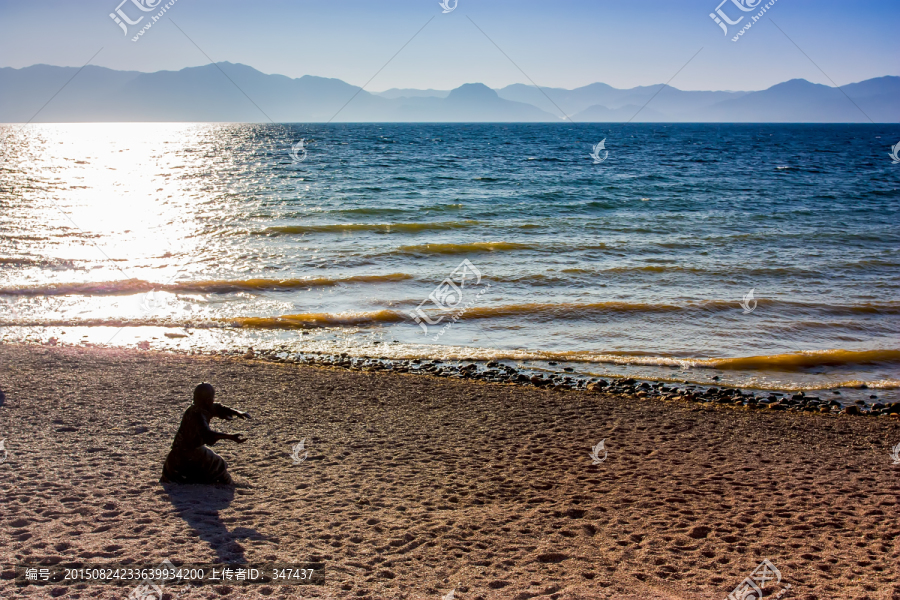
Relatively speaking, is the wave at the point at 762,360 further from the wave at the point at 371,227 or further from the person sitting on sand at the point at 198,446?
the wave at the point at 371,227

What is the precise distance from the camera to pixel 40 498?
5.86 metres

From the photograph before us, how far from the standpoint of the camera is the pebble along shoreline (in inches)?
381

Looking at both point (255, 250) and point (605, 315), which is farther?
point (255, 250)

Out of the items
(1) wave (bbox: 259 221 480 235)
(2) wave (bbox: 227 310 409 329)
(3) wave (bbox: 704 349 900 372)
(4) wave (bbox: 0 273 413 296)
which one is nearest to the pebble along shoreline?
(3) wave (bbox: 704 349 900 372)

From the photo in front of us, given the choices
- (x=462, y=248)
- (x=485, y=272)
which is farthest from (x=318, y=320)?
(x=462, y=248)

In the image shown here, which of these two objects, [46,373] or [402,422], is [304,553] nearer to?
[402,422]

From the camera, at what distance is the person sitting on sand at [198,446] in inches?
243

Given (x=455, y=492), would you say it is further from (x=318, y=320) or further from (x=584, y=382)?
(x=318, y=320)

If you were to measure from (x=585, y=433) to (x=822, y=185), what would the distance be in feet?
126

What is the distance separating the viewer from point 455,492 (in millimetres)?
6516

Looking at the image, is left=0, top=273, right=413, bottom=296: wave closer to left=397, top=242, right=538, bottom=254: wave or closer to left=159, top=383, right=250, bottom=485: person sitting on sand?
left=397, top=242, right=538, bottom=254: wave

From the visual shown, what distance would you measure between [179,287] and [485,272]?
8.51 m

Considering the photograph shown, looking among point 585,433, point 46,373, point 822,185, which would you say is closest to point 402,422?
point 585,433

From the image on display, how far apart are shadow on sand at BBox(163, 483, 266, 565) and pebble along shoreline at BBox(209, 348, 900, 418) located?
16.2 feet
